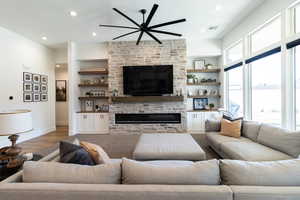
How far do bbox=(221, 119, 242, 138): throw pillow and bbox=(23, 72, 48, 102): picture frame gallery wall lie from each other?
5478 mm

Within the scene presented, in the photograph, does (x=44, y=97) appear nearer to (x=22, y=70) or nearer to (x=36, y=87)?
(x=36, y=87)

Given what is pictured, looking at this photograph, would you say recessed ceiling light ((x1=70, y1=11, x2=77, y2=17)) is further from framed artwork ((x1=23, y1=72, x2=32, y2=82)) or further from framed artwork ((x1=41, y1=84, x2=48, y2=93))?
framed artwork ((x1=41, y1=84, x2=48, y2=93))

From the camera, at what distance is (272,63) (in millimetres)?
3516

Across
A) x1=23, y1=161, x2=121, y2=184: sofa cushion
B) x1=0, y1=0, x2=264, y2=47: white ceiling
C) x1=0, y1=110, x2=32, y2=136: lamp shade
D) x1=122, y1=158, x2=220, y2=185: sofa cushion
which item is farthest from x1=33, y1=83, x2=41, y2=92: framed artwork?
x1=122, y1=158, x2=220, y2=185: sofa cushion

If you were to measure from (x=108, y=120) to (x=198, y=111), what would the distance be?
314 centimetres

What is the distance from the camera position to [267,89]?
373 centimetres

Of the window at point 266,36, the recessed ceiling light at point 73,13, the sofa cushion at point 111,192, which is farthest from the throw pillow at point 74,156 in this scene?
the window at point 266,36

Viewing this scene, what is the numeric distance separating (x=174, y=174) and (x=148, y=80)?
472 centimetres

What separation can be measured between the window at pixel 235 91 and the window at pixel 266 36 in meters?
0.86

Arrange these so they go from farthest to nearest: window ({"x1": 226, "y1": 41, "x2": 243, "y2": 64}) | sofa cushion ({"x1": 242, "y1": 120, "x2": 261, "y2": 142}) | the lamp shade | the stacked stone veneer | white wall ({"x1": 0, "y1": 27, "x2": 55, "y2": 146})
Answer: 1. the stacked stone veneer
2. window ({"x1": 226, "y1": 41, "x2": 243, "y2": 64})
3. white wall ({"x1": 0, "y1": 27, "x2": 55, "y2": 146})
4. sofa cushion ({"x1": 242, "y1": 120, "x2": 261, "y2": 142})
5. the lamp shade

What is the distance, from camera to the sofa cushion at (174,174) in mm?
1146

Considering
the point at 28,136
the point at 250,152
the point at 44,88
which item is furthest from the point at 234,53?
the point at 28,136

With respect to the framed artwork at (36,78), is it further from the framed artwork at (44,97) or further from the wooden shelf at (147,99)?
the wooden shelf at (147,99)

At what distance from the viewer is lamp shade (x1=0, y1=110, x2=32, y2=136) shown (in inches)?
64.2
